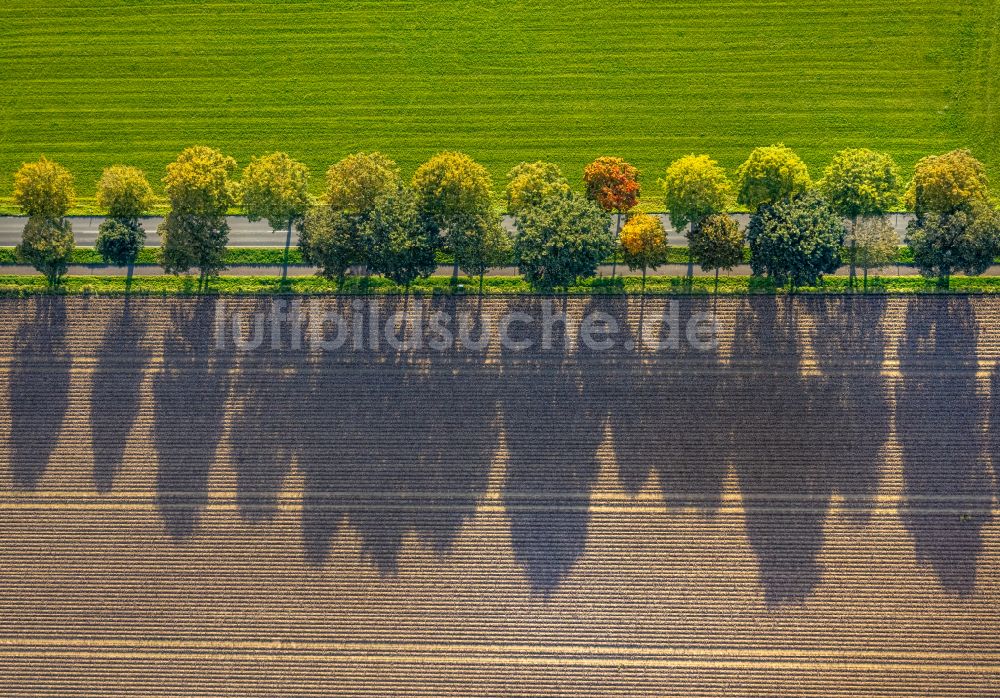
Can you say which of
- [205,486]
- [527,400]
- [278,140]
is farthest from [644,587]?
[278,140]

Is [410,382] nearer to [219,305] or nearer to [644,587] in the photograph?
[219,305]

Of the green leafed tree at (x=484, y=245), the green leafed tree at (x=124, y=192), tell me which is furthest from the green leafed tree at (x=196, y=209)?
the green leafed tree at (x=484, y=245)

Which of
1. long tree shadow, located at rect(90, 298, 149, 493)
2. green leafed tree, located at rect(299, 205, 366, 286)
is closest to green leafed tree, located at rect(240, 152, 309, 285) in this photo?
green leafed tree, located at rect(299, 205, 366, 286)

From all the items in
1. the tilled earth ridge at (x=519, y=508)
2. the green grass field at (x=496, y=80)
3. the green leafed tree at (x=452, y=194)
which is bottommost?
the tilled earth ridge at (x=519, y=508)

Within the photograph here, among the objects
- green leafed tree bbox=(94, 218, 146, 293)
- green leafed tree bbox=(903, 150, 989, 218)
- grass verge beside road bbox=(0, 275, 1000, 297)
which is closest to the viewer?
green leafed tree bbox=(903, 150, 989, 218)

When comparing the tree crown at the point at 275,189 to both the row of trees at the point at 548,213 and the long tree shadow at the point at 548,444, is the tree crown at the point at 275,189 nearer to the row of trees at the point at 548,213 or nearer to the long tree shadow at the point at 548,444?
the row of trees at the point at 548,213

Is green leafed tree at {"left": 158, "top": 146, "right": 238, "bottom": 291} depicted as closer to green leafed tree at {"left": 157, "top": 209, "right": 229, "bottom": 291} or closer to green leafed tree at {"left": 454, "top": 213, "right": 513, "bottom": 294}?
green leafed tree at {"left": 157, "top": 209, "right": 229, "bottom": 291}

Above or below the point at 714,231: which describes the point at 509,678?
below
